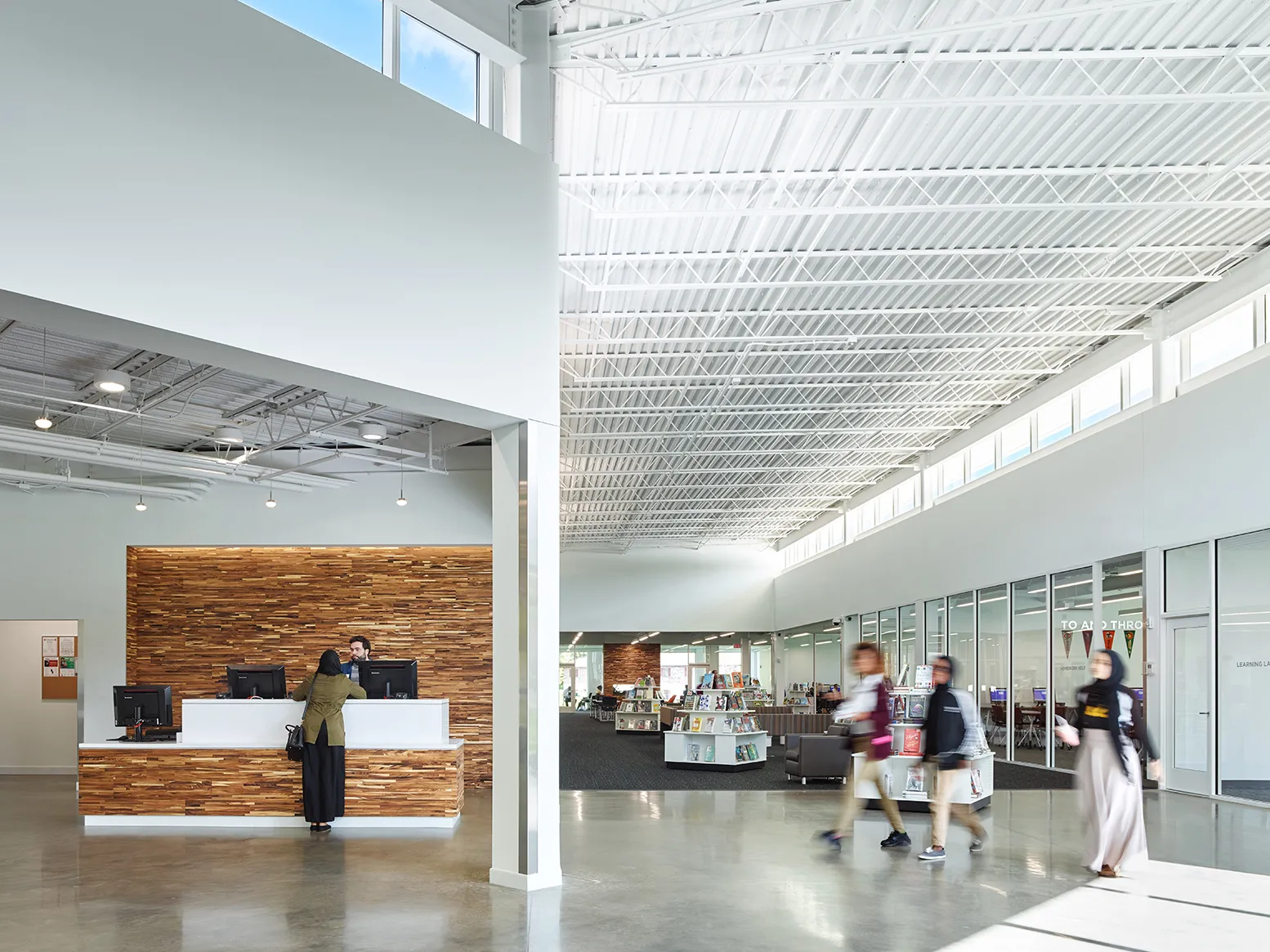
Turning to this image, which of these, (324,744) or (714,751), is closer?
(324,744)

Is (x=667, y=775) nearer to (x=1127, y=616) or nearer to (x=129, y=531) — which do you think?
(x=1127, y=616)

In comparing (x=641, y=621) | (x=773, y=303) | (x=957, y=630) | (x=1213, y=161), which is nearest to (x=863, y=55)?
(x=1213, y=161)

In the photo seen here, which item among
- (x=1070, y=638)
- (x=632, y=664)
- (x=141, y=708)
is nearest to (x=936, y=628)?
(x=1070, y=638)

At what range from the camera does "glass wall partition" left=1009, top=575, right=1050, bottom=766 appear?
1702 centimetres

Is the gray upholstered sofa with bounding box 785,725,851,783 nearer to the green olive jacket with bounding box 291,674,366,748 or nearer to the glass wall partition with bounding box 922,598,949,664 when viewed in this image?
the green olive jacket with bounding box 291,674,366,748

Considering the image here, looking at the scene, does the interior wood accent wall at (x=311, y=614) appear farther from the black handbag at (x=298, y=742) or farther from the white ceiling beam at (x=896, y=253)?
the white ceiling beam at (x=896, y=253)

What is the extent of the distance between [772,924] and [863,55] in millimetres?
6251

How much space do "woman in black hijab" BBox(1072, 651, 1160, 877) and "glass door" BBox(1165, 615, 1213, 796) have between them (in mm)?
5899

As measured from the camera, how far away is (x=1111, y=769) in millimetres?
7594

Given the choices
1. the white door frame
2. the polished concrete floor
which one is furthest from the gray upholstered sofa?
the white door frame

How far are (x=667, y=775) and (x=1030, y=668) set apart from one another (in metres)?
5.98

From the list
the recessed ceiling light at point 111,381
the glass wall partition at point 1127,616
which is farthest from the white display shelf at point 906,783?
the recessed ceiling light at point 111,381

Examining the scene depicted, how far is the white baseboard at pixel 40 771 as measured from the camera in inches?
685

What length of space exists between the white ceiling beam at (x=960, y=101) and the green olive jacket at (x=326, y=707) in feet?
18.0
